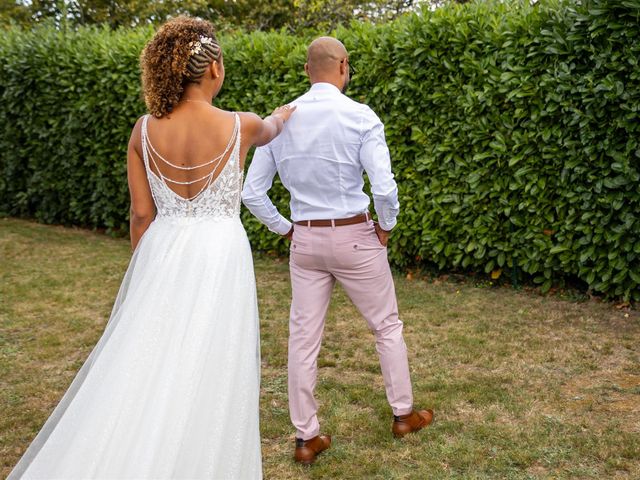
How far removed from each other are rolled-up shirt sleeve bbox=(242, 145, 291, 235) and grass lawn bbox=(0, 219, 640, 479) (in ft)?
4.25

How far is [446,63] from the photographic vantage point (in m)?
7.62

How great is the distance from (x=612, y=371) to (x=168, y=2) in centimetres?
1684

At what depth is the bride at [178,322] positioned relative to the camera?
10.5 feet

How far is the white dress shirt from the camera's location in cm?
395

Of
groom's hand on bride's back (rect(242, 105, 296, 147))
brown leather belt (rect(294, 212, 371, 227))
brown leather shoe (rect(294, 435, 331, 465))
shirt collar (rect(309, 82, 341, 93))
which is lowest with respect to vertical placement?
brown leather shoe (rect(294, 435, 331, 465))

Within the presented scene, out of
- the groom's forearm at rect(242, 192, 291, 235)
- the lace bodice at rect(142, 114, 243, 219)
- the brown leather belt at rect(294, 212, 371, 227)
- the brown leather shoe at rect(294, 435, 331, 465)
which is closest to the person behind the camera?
the lace bodice at rect(142, 114, 243, 219)

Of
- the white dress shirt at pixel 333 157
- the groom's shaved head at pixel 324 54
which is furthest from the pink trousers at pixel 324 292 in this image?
the groom's shaved head at pixel 324 54

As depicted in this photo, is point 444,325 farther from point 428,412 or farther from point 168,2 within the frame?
point 168,2

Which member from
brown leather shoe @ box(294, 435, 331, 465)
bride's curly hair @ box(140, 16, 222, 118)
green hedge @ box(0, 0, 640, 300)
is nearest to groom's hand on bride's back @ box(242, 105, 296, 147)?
bride's curly hair @ box(140, 16, 222, 118)

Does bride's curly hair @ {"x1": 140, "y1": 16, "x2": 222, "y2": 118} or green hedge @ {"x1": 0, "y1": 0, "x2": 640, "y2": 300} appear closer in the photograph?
bride's curly hair @ {"x1": 140, "y1": 16, "x2": 222, "y2": 118}

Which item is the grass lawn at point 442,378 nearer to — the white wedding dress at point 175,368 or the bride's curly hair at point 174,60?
the white wedding dress at point 175,368

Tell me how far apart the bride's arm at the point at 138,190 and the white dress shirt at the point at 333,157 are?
2.70 ft

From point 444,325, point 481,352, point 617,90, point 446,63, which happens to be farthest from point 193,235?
point 446,63

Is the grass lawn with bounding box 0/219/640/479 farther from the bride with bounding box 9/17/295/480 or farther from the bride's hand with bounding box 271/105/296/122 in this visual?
the bride's hand with bounding box 271/105/296/122
